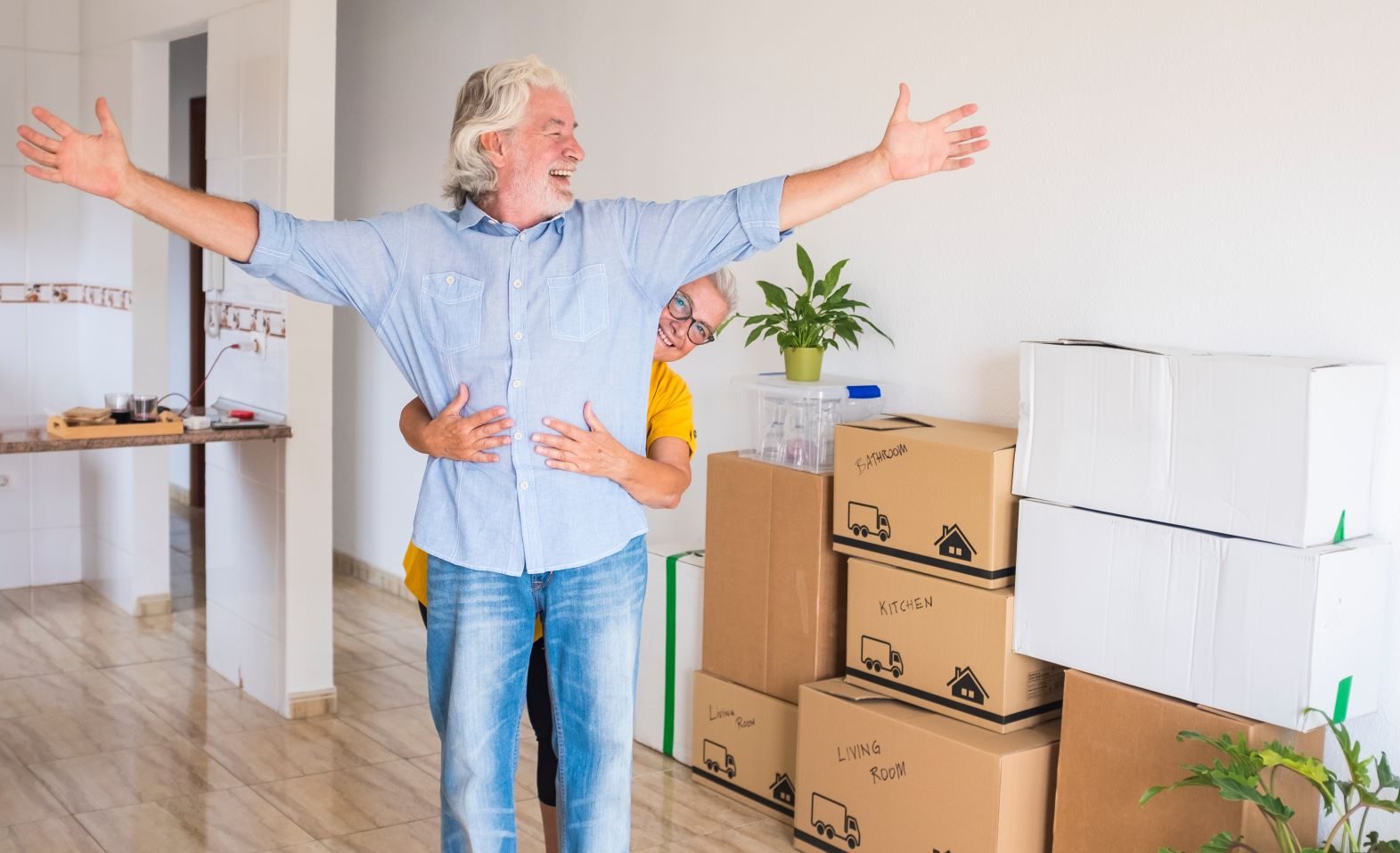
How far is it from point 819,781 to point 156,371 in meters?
3.24

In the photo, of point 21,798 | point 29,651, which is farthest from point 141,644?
point 21,798

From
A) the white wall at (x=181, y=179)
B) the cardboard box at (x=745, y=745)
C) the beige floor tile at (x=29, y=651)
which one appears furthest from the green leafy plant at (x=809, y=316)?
the white wall at (x=181, y=179)

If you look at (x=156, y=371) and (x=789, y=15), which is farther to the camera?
(x=156, y=371)

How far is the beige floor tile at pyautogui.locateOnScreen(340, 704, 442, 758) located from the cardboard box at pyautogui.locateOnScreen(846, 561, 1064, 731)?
4.34ft

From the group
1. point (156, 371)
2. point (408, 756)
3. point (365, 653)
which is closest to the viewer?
point (408, 756)

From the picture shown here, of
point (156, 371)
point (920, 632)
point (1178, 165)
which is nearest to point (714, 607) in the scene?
point (920, 632)

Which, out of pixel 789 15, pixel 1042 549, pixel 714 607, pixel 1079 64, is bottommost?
pixel 714 607

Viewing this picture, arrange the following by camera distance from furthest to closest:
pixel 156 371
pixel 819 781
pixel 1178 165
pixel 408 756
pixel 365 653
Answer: pixel 156 371 → pixel 365 653 → pixel 408 756 → pixel 819 781 → pixel 1178 165

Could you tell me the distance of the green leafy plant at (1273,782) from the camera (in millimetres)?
2230

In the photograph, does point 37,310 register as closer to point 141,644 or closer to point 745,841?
point 141,644

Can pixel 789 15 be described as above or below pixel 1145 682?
above

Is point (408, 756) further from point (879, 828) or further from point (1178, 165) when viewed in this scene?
point (1178, 165)

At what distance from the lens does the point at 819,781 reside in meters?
3.07

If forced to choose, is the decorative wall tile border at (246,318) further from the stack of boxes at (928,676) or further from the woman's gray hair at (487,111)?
the woman's gray hair at (487,111)
